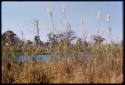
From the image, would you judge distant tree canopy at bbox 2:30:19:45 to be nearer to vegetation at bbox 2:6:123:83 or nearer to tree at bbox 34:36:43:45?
vegetation at bbox 2:6:123:83

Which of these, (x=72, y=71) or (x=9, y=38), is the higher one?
(x=9, y=38)

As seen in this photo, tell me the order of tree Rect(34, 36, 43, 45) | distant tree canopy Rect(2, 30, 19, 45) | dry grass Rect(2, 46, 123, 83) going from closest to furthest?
dry grass Rect(2, 46, 123, 83) < distant tree canopy Rect(2, 30, 19, 45) < tree Rect(34, 36, 43, 45)

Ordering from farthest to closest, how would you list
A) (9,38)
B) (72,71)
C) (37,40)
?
(37,40)
(9,38)
(72,71)

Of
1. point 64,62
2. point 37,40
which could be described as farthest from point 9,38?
point 64,62

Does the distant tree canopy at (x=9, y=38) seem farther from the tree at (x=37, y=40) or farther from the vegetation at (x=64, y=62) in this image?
the tree at (x=37, y=40)

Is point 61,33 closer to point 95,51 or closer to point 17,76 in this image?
point 95,51

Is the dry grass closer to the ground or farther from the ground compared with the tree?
closer to the ground

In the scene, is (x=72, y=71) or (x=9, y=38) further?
(x=9, y=38)

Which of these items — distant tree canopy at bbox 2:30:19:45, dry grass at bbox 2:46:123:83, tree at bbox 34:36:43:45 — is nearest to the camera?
dry grass at bbox 2:46:123:83

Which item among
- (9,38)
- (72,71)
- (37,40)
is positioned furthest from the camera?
(37,40)

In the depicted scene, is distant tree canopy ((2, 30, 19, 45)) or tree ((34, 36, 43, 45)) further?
tree ((34, 36, 43, 45))

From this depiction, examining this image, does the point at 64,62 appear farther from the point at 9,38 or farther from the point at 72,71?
the point at 9,38

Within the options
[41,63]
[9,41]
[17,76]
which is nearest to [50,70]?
[41,63]

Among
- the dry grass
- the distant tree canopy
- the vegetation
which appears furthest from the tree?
the dry grass
